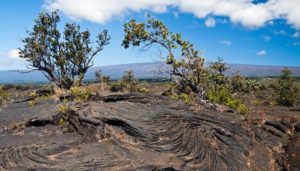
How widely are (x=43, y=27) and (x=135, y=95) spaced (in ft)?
128

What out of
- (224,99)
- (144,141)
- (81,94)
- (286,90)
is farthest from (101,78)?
(144,141)

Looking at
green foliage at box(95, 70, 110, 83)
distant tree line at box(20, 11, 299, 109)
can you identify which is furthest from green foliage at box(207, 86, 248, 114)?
green foliage at box(95, 70, 110, 83)

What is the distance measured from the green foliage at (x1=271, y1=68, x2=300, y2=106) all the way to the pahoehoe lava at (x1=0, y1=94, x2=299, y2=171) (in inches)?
1648

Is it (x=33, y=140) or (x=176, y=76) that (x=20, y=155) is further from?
(x=176, y=76)

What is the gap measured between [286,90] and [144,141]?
195ft

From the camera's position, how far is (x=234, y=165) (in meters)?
25.7

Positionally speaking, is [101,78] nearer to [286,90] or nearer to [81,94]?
[286,90]

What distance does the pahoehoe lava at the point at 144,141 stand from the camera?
19875 mm

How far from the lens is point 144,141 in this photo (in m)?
23.3

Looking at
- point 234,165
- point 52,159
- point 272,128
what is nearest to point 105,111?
point 52,159

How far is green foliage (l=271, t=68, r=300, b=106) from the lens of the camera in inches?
2878

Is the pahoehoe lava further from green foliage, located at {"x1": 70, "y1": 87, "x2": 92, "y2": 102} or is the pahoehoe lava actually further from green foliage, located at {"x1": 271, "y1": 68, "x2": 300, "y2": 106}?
green foliage, located at {"x1": 271, "y1": 68, "x2": 300, "y2": 106}

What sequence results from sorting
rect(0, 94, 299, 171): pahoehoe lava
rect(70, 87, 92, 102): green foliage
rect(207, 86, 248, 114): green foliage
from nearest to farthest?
rect(0, 94, 299, 171): pahoehoe lava
rect(70, 87, 92, 102): green foliage
rect(207, 86, 248, 114): green foliage

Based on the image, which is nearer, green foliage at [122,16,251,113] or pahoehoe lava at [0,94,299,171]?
pahoehoe lava at [0,94,299,171]
